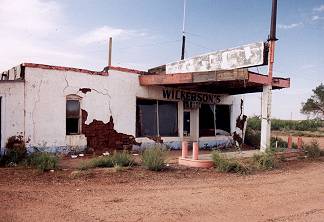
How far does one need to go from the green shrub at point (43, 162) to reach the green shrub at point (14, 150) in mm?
512

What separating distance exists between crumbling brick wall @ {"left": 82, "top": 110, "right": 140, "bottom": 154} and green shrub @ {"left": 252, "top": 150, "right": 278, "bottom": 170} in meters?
5.79

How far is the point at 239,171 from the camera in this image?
11.8 metres

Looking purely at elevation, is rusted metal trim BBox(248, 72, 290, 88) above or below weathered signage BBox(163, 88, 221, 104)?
above

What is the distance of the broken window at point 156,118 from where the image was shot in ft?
56.2

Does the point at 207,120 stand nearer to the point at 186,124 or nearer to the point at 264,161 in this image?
the point at 186,124

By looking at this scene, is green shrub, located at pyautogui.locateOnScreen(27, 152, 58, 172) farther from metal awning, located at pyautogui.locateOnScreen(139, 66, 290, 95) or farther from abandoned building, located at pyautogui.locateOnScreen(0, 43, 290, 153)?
metal awning, located at pyautogui.locateOnScreen(139, 66, 290, 95)

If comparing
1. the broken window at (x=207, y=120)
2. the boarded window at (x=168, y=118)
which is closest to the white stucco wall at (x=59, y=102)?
the boarded window at (x=168, y=118)

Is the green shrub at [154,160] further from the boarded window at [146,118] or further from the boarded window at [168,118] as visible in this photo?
the boarded window at [168,118]

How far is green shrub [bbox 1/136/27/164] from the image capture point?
12384 millimetres

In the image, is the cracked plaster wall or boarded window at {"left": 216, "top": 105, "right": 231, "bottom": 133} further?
boarded window at {"left": 216, "top": 105, "right": 231, "bottom": 133}

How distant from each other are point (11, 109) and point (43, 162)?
118 inches

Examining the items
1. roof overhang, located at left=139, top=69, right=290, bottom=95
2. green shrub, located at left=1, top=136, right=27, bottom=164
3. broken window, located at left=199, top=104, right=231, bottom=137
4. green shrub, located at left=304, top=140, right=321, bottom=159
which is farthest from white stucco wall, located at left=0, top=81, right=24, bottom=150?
green shrub, located at left=304, top=140, right=321, bottom=159

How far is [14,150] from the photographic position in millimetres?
12891

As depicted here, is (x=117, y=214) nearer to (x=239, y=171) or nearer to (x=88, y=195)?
(x=88, y=195)
